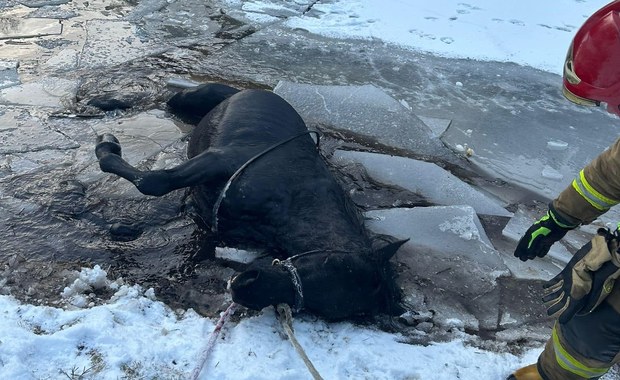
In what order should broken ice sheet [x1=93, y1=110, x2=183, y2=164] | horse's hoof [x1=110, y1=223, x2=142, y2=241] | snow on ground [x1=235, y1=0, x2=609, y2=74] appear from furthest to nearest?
snow on ground [x1=235, y1=0, x2=609, y2=74] → broken ice sheet [x1=93, y1=110, x2=183, y2=164] → horse's hoof [x1=110, y1=223, x2=142, y2=241]

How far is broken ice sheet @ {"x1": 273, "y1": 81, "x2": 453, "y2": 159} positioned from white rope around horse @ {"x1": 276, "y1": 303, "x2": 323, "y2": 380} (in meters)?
2.42

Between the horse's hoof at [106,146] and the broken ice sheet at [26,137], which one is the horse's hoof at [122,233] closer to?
the horse's hoof at [106,146]

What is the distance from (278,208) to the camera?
358 centimetres

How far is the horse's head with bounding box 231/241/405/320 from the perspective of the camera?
2.92m

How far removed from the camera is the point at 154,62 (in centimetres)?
621

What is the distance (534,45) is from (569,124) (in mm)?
2330

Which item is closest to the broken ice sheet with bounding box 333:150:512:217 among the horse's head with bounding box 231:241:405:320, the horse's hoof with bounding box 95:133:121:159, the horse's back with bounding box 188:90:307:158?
the horse's back with bounding box 188:90:307:158

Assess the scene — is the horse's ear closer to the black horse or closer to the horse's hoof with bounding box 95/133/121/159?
the black horse

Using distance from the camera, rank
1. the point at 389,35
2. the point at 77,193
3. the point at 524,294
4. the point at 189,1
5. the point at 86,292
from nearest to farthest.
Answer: the point at 86,292 → the point at 524,294 → the point at 77,193 → the point at 389,35 → the point at 189,1

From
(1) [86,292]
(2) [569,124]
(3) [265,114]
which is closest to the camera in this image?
(1) [86,292]

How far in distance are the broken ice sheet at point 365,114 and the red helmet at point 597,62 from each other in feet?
8.21

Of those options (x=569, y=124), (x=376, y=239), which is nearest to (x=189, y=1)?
(x=569, y=124)

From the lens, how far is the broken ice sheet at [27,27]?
21.6 feet

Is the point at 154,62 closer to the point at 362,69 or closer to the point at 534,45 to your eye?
the point at 362,69
